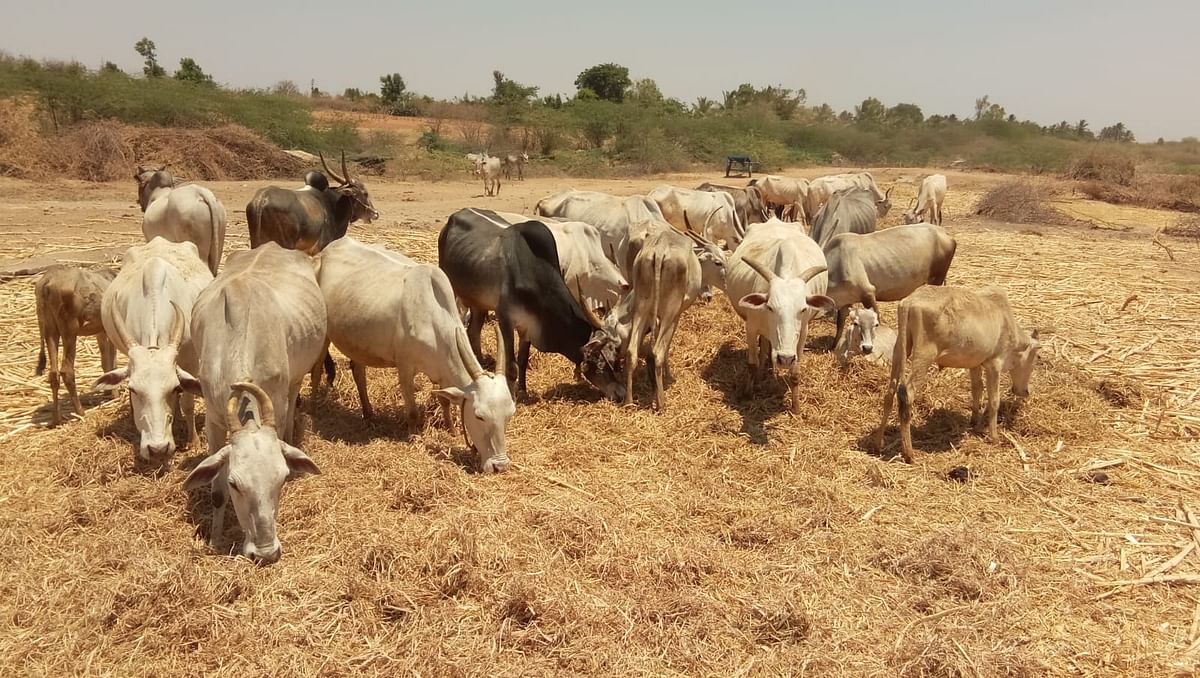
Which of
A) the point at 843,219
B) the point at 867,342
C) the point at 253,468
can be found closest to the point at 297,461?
the point at 253,468

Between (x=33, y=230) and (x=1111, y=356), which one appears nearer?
(x=1111, y=356)

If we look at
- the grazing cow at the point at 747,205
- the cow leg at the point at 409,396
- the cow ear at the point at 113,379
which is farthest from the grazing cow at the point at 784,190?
the cow ear at the point at 113,379

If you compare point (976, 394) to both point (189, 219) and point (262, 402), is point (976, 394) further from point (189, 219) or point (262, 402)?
point (189, 219)

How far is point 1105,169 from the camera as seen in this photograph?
32.7 metres

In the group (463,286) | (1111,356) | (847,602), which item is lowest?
(847,602)

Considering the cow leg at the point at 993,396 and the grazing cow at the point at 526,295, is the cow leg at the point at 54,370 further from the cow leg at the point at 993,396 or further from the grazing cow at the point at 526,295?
the cow leg at the point at 993,396

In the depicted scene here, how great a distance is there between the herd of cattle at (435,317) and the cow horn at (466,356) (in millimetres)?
19

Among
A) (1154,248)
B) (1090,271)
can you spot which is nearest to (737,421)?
(1090,271)

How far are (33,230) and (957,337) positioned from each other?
16.4 meters

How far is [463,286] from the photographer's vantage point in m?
8.04

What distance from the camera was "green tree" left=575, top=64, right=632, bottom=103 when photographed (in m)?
59.0

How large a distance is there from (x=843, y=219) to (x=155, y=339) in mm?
9659

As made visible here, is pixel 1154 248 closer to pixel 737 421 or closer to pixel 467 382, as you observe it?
pixel 737 421

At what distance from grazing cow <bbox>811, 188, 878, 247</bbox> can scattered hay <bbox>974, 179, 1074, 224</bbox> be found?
12.9 m
